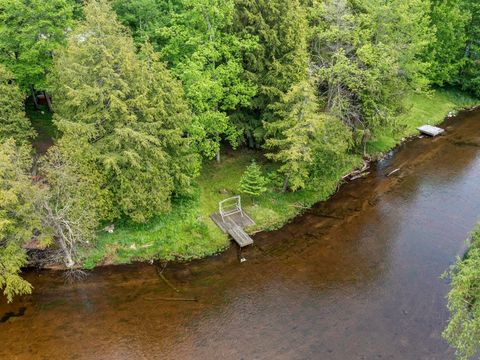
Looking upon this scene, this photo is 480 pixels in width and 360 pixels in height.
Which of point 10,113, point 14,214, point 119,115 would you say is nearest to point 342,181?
point 119,115

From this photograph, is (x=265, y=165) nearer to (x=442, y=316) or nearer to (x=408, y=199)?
(x=408, y=199)

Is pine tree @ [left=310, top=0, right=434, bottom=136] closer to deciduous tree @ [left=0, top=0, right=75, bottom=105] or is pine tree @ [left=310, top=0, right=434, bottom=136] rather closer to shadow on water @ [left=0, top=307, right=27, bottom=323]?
deciduous tree @ [left=0, top=0, right=75, bottom=105]

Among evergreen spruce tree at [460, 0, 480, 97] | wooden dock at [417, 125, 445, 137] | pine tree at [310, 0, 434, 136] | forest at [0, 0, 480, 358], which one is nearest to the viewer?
forest at [0, 0, 480, 358]

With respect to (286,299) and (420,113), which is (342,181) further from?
(420,113)

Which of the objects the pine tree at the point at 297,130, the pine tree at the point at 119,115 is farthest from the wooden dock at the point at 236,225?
the pine tree at the point at 297,130

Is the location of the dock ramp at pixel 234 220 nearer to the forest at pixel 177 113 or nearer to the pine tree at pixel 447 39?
the forest at pixel 177 113

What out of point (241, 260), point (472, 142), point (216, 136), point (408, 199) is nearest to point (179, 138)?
point (216, 136)

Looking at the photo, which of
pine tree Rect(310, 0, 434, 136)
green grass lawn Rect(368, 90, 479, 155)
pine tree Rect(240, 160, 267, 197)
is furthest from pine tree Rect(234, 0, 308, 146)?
green grass lawn Rect(368, 90, 479, 155)

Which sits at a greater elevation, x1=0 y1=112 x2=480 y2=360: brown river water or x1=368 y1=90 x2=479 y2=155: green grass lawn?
x1=368 y1=90 x2=479 y2=155: green grass lawn

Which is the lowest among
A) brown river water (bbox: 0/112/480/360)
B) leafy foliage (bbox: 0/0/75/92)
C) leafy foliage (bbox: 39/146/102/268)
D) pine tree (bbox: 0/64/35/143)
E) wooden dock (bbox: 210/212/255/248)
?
brown river water (bbox: 0/112/480/360)
